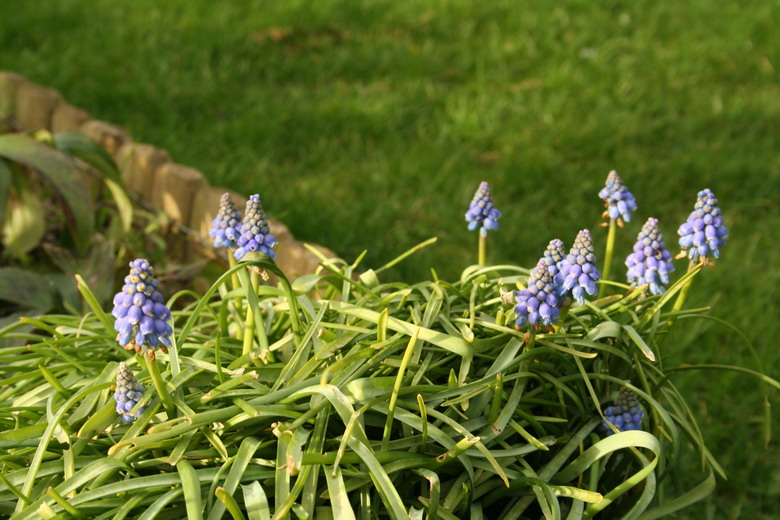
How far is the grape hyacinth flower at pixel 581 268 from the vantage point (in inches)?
70.3

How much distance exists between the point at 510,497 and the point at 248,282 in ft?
2.32

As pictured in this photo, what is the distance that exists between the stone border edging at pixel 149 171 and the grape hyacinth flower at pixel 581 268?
3.69 ft

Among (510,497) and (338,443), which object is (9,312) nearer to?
(338,443)

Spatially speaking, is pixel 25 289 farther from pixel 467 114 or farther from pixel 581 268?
pixel 467 114

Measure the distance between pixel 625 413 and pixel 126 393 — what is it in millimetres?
1006

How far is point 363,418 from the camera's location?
6.15 ft

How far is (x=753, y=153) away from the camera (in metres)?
4.27

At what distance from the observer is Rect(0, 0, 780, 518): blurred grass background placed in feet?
11.6

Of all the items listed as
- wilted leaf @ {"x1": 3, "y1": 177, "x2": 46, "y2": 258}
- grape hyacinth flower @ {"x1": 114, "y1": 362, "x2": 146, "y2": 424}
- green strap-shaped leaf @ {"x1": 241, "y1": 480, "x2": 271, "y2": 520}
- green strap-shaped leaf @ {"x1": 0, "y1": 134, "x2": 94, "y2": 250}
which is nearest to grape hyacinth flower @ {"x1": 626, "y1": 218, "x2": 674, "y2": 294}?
green strap-shaped leaf @ {"x1": 241, "y1": 480, "x2": 271, "y2": 520}

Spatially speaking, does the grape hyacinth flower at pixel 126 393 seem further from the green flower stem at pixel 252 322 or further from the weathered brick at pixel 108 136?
the weathered brick at pixel 108 136

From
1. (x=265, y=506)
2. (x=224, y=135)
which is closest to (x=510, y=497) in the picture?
(x=265, y=506)

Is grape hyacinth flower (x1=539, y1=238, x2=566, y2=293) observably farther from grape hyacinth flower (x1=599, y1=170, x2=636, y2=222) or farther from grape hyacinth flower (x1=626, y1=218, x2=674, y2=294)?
grape hyacinth flower (x1=599, y1=170, x2=636, y2=222)

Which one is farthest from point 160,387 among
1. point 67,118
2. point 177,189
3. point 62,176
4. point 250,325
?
point 67,118

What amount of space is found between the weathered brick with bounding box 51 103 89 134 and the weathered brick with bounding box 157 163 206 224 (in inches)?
23.0
